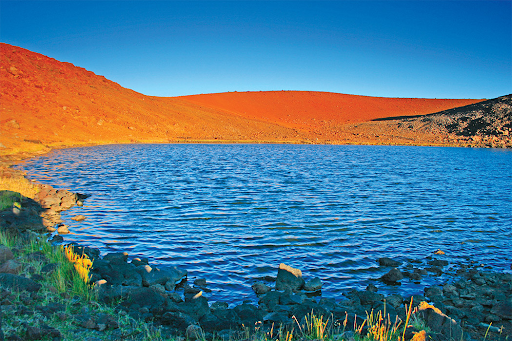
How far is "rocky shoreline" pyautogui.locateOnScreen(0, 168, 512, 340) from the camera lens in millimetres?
5992

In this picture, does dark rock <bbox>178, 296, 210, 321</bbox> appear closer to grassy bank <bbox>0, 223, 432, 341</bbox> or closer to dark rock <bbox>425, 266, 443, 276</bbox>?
grassy bank <bbox>0, 223, 432, 341</bbox>

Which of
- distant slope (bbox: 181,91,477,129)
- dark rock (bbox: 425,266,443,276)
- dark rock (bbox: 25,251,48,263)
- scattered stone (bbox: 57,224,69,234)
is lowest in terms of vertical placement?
dark rock (bbox: 425,266,443,276)

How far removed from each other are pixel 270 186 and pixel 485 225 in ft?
35.2

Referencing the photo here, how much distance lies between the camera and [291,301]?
23.9 ft

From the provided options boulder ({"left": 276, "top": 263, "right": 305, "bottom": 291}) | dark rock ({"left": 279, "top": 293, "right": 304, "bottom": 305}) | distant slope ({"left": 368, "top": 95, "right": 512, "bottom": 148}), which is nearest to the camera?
dark rock ({"left": 279, "top": 293, "right": 304, "bottom": 305})

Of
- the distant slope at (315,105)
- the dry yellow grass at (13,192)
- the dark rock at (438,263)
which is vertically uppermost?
Result: the distant slope at (315,105)

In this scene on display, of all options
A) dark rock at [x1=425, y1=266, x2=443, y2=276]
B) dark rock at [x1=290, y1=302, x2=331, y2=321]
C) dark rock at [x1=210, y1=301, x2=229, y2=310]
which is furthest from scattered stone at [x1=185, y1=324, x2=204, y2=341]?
dark rock at [x1=425, y1=266, x2=443, y2=276]

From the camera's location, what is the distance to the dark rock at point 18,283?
6145mm

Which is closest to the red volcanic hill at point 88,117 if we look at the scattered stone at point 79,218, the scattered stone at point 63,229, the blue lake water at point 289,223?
the blue lake water at point 289,223

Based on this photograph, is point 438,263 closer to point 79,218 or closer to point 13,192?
point 79,218

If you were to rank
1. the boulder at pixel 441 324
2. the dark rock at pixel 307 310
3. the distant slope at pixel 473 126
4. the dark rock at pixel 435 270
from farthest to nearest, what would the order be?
the distant slope at pixel 473 126, the dark rock at pixel 435 270, the dark rock at pixel 307 310, the boulder at pixel 441 324

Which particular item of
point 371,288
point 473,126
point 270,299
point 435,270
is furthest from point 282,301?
point 473,126

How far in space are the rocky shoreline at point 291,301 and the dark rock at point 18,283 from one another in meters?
0.04

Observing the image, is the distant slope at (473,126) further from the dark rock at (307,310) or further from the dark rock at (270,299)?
the dark rock at (307,310)
